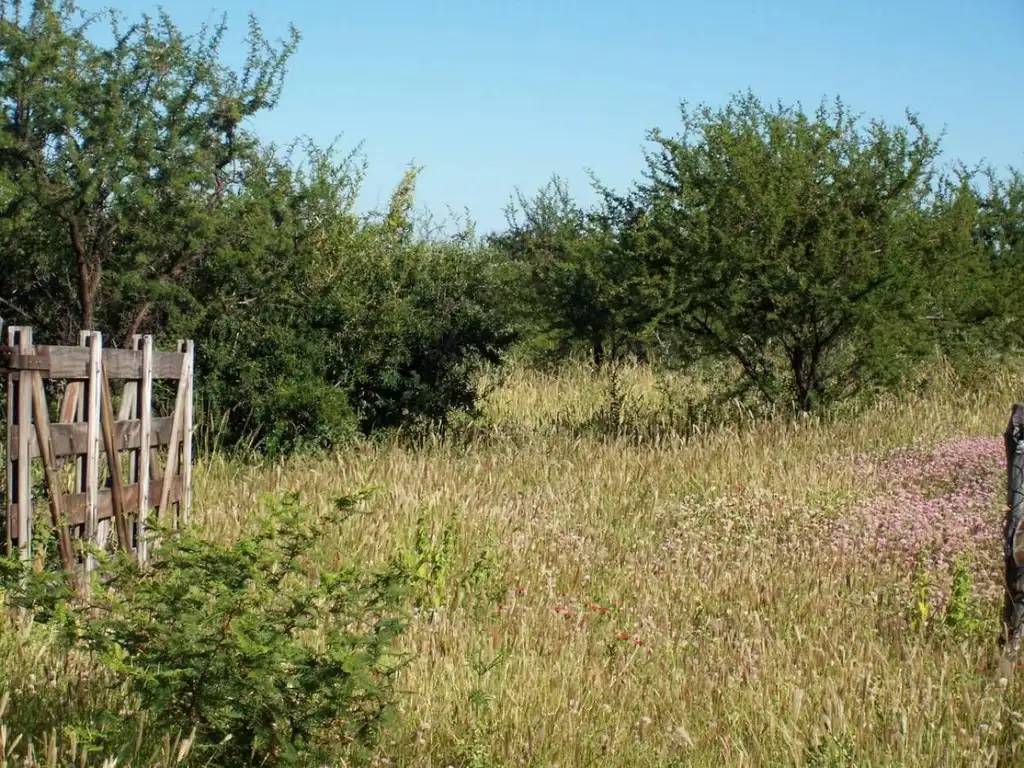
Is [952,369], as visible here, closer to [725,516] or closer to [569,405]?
[569,405]

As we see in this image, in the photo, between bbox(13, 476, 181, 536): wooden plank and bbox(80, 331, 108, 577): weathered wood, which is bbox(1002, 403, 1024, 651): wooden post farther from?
bbox(80, 331, 108, 577): weathered wood

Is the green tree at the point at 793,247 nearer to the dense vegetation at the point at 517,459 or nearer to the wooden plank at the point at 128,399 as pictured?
the dense vegetation at the point at 517,459

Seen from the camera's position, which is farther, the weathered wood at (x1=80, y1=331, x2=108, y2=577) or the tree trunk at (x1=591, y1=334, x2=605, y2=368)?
the tree trunk at (x1=591, y1=334, x2=605, y2=368)

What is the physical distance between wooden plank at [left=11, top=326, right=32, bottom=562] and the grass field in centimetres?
163

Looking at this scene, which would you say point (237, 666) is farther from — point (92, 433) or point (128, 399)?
point (128, 399)

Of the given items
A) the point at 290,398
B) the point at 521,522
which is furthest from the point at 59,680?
the point at 290,398

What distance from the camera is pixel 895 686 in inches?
207

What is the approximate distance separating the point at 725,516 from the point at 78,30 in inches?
372

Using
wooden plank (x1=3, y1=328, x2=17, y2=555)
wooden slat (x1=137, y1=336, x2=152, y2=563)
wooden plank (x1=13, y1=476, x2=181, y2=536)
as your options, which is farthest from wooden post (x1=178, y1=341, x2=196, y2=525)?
A: wooden plank (x1=3, y1=328, x2=17, y2=555)

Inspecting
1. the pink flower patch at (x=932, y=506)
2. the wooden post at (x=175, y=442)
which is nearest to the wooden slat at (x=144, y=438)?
the wooden post at (x=175, y=442)

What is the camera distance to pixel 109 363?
335 inches

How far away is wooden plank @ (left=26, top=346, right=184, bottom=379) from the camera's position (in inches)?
301

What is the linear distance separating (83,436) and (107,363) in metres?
0.61

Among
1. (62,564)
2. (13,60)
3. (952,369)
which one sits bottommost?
(62,564)
